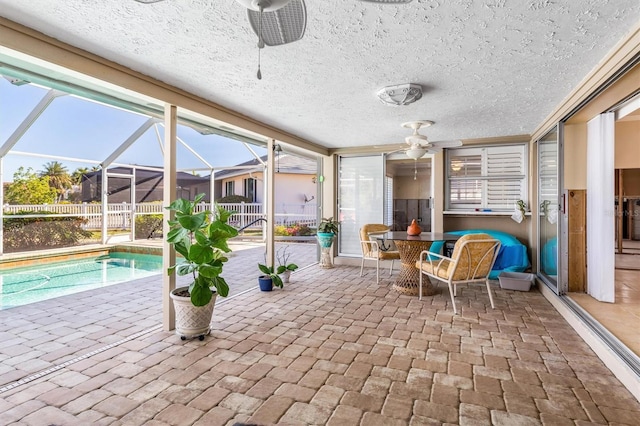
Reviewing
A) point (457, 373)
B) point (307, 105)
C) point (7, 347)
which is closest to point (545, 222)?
point (457, 373)

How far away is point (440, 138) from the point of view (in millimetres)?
5617

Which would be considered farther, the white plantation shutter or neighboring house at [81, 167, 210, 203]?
neighboring house at [81, 167, 210, 203]

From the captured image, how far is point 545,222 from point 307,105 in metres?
3.52

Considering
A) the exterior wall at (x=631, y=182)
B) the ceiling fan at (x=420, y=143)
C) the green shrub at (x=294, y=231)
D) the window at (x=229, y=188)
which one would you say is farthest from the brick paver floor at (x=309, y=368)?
the window at (x=229, y=188)

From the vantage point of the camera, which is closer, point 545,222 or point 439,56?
point 439,56

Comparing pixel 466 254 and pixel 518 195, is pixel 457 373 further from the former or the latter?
pixel 518 195

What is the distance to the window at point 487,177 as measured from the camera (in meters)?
5.55

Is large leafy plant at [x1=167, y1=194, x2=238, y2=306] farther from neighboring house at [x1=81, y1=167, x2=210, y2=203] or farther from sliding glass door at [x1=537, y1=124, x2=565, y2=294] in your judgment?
neighboring house at [x1=81, y1=167, x2=210, y2=203]

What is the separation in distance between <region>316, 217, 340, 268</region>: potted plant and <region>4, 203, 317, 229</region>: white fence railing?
4.66ft

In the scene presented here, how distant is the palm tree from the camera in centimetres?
812

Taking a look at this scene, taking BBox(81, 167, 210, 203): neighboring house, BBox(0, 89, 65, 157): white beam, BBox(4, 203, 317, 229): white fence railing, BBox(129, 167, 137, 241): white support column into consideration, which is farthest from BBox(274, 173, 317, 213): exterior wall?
BBox(0, 89, 65, 157): white beam

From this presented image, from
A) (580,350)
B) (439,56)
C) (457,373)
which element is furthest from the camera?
(580,350)

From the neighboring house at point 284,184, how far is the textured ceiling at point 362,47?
870 centimetres

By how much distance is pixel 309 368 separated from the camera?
2449 millimetres
